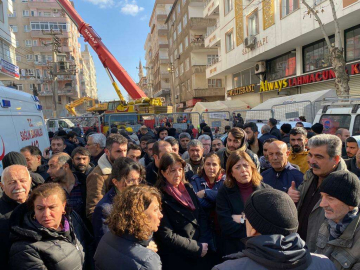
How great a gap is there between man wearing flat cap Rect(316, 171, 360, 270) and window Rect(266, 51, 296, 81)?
17598 millimetres

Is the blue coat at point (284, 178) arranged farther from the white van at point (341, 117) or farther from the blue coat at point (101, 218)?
the white van at point (341, 117)

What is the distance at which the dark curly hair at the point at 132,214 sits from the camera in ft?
5.32

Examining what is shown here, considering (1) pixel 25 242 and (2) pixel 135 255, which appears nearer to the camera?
(2) pixel 135 255

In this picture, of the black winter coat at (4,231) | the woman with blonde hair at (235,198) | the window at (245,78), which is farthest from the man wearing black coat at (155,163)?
the window at (245,78)

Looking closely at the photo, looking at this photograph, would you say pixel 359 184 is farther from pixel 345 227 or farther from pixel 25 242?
pixel 25 242

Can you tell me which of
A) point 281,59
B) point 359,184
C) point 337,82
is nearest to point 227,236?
point 359,184

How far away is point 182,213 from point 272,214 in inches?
48.8

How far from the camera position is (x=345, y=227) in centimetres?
170

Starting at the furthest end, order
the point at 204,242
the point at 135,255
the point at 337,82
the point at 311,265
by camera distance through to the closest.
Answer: the point at 337,82 → the point at 204,242 → the point at 135,255 → the point at 311,265

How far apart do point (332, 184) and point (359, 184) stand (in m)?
0.18

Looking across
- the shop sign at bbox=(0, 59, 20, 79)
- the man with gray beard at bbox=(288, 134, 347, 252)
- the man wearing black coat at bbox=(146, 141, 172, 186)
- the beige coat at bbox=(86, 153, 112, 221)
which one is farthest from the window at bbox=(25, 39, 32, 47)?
the man with gray beard at bbox=(288, 134, 347, 252)

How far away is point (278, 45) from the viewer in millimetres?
16234

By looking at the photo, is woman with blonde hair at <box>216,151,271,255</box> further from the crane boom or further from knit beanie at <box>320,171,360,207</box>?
the crane boom

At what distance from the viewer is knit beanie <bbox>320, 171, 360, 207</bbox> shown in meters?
1.68
